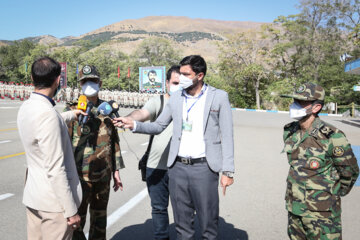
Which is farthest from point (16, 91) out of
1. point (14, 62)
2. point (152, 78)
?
point (14, 62)

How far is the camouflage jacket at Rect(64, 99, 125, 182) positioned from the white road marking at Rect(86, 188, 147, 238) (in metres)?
1.35

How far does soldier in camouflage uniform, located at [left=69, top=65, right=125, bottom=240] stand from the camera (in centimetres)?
303

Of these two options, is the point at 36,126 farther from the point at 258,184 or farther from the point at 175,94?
the point at 258,184

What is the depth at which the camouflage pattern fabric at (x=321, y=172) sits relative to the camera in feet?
8.84

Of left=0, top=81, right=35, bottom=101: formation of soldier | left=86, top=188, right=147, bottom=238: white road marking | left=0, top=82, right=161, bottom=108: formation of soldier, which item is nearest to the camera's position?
left=86, top=188, right=147, bottom=238: white road marking

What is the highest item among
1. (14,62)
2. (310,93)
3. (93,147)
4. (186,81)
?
(14,62)

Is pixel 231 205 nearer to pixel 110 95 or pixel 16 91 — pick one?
pixel 110 95

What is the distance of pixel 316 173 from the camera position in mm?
2748

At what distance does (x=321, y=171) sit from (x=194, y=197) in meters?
1.13

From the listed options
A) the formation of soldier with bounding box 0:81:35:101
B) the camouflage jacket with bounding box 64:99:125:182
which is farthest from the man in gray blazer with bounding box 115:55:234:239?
the formation of soldier with bounding box 0:81:35:101

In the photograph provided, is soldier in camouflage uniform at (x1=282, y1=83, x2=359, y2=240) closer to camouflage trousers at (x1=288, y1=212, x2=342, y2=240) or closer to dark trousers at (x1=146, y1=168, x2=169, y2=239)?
camouflage trousers at (x1=288, y1=212, x2=342, y2=240)

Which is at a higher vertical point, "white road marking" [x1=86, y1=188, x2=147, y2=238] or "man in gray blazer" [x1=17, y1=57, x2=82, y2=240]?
"man in gray blazer" [x1=17, y1=57, x2=82, y2=240]

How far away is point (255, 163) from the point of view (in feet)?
26.7

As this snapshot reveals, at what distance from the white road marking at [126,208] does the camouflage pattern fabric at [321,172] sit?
2.51 meters
